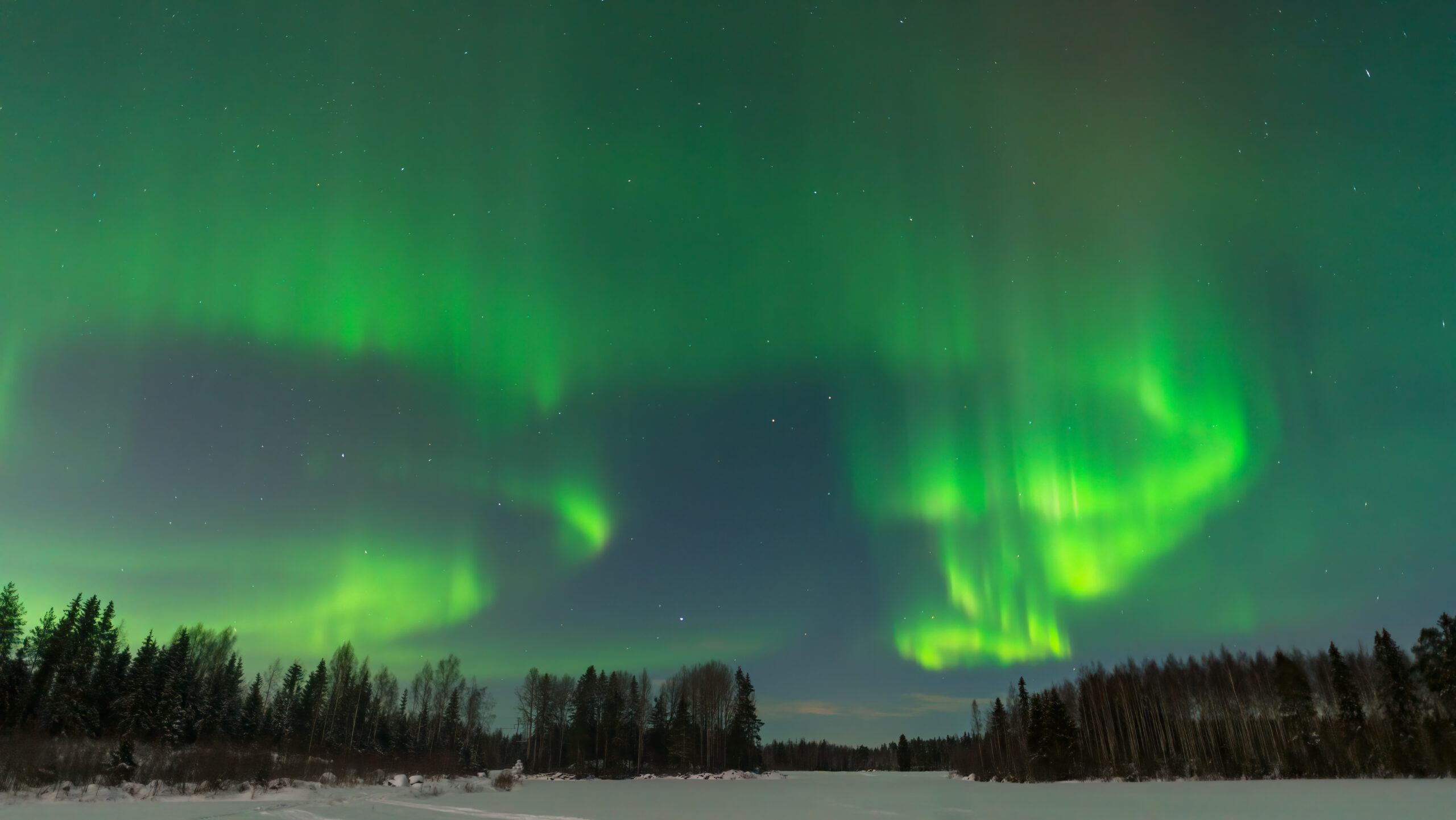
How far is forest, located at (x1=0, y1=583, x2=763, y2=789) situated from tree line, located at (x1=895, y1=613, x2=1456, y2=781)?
4135cm

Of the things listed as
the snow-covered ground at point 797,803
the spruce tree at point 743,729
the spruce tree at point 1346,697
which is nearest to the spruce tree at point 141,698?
the snow-covered ground at point 797,803

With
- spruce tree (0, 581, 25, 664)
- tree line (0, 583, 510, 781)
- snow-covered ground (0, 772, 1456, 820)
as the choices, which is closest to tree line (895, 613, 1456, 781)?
snow-covered ground (0, 772, 1456, 820)

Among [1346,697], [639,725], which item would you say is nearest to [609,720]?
[639,725]

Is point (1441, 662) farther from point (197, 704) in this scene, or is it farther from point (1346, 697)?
point (197, 704)

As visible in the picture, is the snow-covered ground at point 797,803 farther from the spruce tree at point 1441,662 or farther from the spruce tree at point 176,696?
the spruce tree at point 176,696

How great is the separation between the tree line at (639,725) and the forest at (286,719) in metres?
0.22

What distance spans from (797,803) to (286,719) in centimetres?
7018

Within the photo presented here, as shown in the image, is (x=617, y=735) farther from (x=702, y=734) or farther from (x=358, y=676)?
(x=358, y=676)

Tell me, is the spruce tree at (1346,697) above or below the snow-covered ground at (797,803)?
above

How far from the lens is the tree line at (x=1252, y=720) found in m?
59.2

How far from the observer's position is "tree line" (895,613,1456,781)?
59250 mm

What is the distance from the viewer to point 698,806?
110 ft

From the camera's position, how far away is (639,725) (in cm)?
9906

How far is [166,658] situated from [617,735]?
52.3 m
